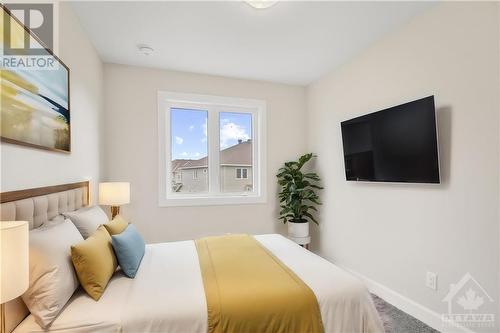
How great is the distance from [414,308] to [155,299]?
7.48 feet

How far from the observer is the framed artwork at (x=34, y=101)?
1.35 metres

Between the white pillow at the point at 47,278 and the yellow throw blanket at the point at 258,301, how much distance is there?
72 cm

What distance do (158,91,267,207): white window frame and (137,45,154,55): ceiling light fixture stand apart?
60 cm

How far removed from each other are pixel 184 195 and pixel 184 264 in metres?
1.81

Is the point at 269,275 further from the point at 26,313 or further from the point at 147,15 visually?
the point at 147,15

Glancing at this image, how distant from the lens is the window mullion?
379cm

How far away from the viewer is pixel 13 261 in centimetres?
98

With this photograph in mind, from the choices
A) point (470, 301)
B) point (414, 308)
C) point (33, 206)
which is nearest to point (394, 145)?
point (470, 301)

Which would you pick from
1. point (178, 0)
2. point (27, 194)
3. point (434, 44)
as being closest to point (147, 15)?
point (178, 0)

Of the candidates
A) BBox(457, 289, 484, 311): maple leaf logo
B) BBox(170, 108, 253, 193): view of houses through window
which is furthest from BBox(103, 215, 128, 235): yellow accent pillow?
BBox(457, 289, 484, 311): maple leaf logo

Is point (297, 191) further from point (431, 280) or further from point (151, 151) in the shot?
point (151, 151)

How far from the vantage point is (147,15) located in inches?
89.7

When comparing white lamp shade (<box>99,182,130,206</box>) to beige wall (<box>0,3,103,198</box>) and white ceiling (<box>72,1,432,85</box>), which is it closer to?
beige wall (<box>0,3,103,198</box>)

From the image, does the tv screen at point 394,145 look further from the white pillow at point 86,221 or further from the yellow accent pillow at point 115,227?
the white pillow at point 86,221
